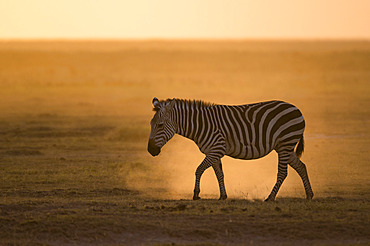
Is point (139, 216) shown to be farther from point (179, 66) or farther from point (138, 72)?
point (179, 66)

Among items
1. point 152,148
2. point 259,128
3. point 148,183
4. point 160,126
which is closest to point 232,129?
point 259,128

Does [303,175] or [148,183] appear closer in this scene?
[303,175]

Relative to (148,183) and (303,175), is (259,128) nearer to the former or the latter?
(303,175)

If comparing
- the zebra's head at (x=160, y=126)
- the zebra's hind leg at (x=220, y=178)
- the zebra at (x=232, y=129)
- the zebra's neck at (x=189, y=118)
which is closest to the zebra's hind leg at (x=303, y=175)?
the zebra at (x=232, y=129)

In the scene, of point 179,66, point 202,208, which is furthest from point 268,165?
point 179,66

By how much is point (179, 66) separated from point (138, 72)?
8790 millimetres

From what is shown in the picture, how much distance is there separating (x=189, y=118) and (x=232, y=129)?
0.77 metres

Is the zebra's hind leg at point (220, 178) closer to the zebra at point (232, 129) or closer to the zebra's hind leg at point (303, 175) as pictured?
the zebra at point (232, 129)

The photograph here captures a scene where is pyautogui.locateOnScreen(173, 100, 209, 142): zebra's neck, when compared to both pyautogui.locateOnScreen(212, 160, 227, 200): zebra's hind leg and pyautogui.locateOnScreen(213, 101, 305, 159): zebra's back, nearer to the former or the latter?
pyautogui.locateOnScreen(213, 101, 305, 159): zebra's back

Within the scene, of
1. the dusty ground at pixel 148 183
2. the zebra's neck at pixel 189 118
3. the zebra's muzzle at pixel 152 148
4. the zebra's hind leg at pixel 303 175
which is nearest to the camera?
the dusty ground at pixel 148 183

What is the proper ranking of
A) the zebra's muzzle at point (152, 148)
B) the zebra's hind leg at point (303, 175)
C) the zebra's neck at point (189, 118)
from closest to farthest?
the zebra's muzzle at point (152, 148)
the zebra's neck at point (189, 118)
the zebra's hind leg at point (303, 175)

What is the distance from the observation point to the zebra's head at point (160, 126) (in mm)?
12195

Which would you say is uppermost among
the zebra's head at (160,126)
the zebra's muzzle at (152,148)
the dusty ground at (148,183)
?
the zebra's head at (160,126)

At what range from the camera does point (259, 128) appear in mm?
12477
